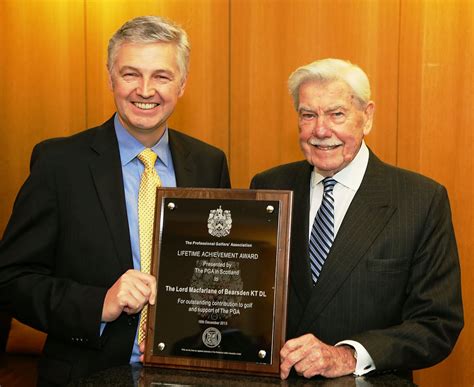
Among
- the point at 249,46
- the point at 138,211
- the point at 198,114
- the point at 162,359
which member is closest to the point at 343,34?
the point at 249,46

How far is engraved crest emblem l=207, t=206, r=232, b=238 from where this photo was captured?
2.23 meters

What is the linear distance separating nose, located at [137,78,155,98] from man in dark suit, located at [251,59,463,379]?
48 centimetres

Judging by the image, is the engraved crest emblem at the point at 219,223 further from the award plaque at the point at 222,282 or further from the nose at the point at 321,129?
the nose at the point at 321,129

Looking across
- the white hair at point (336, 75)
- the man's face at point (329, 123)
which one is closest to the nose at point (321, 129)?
the man's face at point (329, 123)

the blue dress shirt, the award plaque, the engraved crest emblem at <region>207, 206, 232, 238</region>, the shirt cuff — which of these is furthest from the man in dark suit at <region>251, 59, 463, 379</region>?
the blue dress shirt

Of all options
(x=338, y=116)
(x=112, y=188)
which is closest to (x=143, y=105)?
(x=112, y=188)

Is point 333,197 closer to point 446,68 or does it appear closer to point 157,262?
point 157,262

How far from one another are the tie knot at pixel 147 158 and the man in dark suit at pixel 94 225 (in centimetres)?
2

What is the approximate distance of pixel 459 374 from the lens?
14.7 feet

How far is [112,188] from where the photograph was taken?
2508 millimetres

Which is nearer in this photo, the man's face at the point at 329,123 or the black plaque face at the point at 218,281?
the black plaque face at the point at 218,281

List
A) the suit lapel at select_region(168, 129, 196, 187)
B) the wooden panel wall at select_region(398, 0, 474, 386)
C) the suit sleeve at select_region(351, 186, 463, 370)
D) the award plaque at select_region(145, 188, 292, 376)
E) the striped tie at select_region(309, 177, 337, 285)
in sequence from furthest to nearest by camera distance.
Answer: the wooden panel wall at select_region(398, 0, 474, 386), the suit lapel at select_region(168, 129, 196, 187), the striped tie at select_region(309, 177, 337, 285), the suit sleeve at select_region(351, 186, 463, 370), the award plaque at select_region(145, 188, 292, 376)

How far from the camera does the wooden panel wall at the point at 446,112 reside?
4.39 m

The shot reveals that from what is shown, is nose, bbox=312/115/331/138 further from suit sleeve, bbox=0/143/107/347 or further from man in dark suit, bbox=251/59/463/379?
suit sleeve, bbox=0/143/107/347
